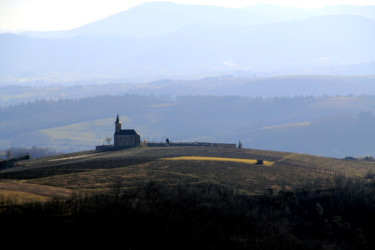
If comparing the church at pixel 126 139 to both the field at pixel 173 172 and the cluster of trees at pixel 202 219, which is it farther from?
the cluster of trees at pixel 202 219

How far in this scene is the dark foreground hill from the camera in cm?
8094

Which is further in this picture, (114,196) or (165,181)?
(165,181)

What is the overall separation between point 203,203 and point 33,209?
2738 centimetres

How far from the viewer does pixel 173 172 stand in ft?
380

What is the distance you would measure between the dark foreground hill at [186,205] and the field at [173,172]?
197mm

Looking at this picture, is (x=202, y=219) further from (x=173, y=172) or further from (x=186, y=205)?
(x=173, y=172)

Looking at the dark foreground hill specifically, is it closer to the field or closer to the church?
the field

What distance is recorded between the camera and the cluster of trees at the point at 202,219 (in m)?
79.8

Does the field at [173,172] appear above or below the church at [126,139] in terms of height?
below

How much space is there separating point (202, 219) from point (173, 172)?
2592cm

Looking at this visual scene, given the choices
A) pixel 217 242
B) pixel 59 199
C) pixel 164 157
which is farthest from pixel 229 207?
pixel 164 157

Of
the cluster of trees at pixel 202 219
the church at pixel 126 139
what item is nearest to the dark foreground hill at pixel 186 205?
the cluster of trees at pixel 202 219

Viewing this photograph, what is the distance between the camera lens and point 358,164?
14162 cm

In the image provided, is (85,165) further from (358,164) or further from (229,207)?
(358,164)
